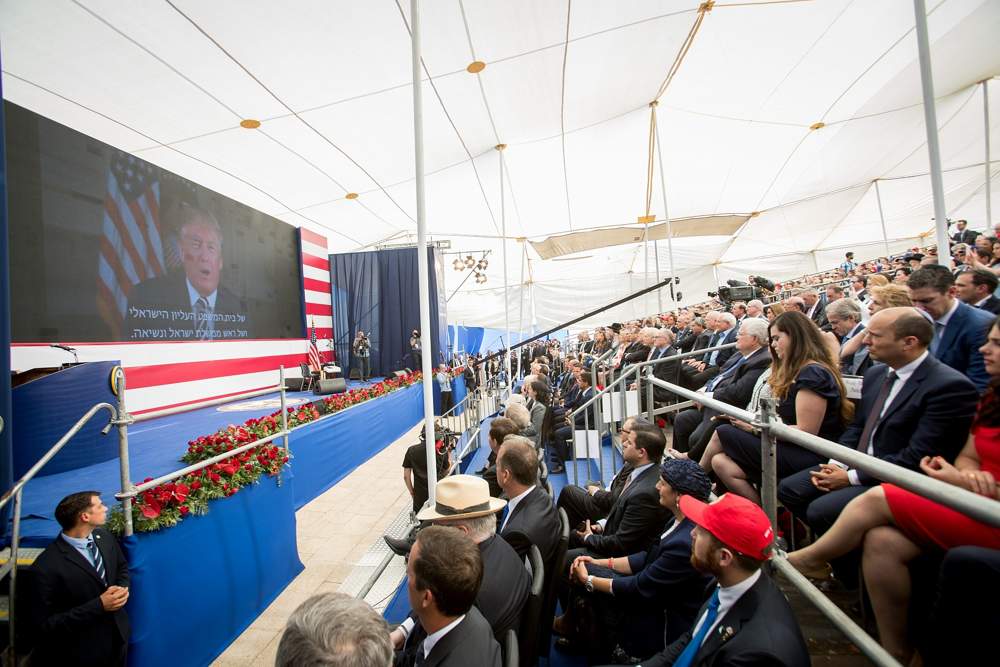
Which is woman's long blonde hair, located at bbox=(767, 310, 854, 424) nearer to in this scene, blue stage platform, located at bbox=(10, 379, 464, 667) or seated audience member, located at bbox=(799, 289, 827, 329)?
seated audience member, located at bbox=(799, 289, 827, 329)

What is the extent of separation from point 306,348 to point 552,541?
9.48m

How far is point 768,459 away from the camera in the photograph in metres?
1.20

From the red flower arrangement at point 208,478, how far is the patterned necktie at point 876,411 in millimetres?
3405

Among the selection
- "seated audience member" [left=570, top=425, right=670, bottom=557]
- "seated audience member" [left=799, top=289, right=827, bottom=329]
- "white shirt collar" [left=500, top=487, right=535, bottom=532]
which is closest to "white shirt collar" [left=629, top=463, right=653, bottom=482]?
"seated audience member" [left=570, top=425, right=670, bottom=557]

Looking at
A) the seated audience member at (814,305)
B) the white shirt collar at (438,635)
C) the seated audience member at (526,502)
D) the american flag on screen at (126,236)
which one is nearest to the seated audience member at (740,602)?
the white shirt collar at (438,635)

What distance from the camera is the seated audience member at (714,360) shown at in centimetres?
394

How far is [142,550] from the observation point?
224 centimetres

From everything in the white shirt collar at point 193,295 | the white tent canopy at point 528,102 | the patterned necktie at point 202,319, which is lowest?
the patterned necktie at point 202,319

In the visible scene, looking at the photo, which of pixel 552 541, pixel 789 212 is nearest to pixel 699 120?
pixel 789 212

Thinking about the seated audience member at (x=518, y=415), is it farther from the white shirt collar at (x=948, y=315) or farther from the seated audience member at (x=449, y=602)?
the white shirt collar at (x=948, y=315)

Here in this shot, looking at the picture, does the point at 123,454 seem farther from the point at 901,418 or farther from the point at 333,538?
the point at 901,418

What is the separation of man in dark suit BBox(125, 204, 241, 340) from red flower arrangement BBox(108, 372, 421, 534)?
137 inches

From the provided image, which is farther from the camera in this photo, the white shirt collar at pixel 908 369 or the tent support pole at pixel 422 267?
the tent support pole at pixel 422 267

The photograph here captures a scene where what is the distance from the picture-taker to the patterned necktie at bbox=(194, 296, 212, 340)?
692cm
